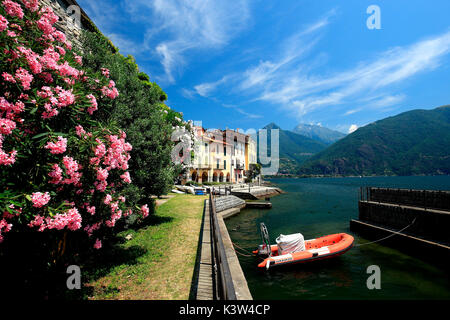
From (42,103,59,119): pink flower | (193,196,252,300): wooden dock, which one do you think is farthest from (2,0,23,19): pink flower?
(193,196,252,300): wooden dock

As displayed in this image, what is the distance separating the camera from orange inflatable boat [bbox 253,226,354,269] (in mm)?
10590

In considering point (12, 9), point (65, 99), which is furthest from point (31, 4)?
point (65, 99)

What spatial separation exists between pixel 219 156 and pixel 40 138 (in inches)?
1854

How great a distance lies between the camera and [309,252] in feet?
36.2

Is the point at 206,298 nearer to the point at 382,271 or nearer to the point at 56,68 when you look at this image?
the point at 56,68

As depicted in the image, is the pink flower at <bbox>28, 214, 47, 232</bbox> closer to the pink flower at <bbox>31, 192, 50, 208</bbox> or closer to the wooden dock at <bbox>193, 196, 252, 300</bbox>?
the pink flower at <bbox>31, 192, 50, 208</bbox>

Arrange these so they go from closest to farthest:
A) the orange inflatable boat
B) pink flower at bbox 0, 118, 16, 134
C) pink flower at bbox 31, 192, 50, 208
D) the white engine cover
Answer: pink flower at bbox 0, 118, 16, 134
pink flower at bbox 31, 192, 50, 208
the orange inflatable boat
the white engine cover

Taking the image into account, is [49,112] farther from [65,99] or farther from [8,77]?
[8,77]

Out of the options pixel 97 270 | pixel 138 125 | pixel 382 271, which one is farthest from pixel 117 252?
pixel 382 271

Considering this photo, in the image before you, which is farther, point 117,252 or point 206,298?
point 117,252

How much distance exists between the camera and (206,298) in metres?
5.36

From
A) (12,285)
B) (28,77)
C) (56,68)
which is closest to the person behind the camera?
(28,77)

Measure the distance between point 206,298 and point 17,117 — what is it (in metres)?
5.89

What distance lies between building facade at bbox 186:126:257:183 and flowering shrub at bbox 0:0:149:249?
34.0 metres
